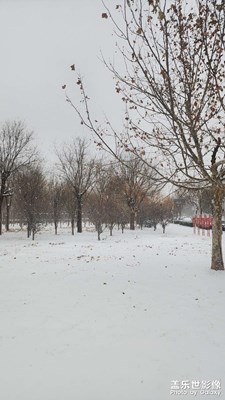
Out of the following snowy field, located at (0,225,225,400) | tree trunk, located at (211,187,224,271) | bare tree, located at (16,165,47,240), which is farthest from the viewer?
bare tree, located at (16,165,47,240)

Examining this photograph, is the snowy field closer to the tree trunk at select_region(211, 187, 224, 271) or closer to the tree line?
the tree trunk at select_region(211, 187, 224, 271)

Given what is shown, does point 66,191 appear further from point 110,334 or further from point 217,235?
point 110,334

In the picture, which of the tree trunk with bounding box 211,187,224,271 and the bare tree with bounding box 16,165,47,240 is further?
the bare tree with bounding box 16,165,47,240

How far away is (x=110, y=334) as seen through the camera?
4852mm

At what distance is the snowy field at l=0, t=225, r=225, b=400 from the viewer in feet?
11.6

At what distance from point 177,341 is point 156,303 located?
68.7 inches

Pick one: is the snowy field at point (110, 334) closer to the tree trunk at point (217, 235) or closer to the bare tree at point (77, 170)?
the tree trunk at point (217, 235)

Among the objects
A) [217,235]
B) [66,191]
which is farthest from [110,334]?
[66,191]

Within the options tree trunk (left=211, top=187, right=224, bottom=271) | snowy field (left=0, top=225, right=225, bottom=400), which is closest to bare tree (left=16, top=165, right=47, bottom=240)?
snowy field (left=0, top=225, right=225, bottom=400)

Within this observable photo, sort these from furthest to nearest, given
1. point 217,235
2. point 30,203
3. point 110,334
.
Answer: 1. point 30,203
2. point 217,235
3. point 110,334

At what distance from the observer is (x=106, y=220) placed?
24.6m

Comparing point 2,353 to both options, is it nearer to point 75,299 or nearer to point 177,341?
point 75,299

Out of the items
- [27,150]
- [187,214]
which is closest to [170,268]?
[27,150]

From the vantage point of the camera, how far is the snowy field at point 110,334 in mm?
3549
